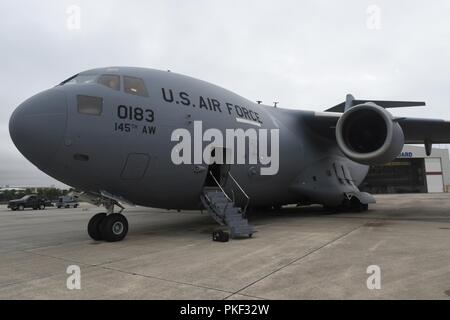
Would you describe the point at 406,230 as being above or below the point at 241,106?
below

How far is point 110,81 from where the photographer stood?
8164mm

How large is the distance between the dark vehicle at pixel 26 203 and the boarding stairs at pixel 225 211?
1183 inches

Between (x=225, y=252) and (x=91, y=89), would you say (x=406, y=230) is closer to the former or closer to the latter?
(x=225, y=252)

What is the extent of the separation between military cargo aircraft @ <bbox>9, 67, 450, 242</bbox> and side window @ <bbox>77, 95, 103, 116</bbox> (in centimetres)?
2

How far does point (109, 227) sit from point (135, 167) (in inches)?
56.8

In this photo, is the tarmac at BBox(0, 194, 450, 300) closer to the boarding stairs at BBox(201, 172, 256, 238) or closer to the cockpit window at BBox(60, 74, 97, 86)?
the boarding stairs at BBox(201, 172, 256, 238)

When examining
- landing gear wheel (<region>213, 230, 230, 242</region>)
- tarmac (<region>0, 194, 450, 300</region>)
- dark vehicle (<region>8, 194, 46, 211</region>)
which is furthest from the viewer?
dark vehicle (<region>8, 194, 46, 211</region>)

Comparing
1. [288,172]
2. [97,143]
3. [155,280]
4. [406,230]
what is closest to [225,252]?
[155,280]

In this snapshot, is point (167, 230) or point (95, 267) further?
point (167, 230)

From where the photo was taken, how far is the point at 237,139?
10508mm

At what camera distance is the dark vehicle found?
1313 inches

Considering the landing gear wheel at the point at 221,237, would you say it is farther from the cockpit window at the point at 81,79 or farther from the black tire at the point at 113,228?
the cockpit window at the point at 81,79

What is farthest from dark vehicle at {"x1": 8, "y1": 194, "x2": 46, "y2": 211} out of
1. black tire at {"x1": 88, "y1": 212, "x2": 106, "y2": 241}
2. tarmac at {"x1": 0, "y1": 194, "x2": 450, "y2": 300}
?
black tire at {"x1": 88, "y1": 212, "x2": 106, "y2": 241}
